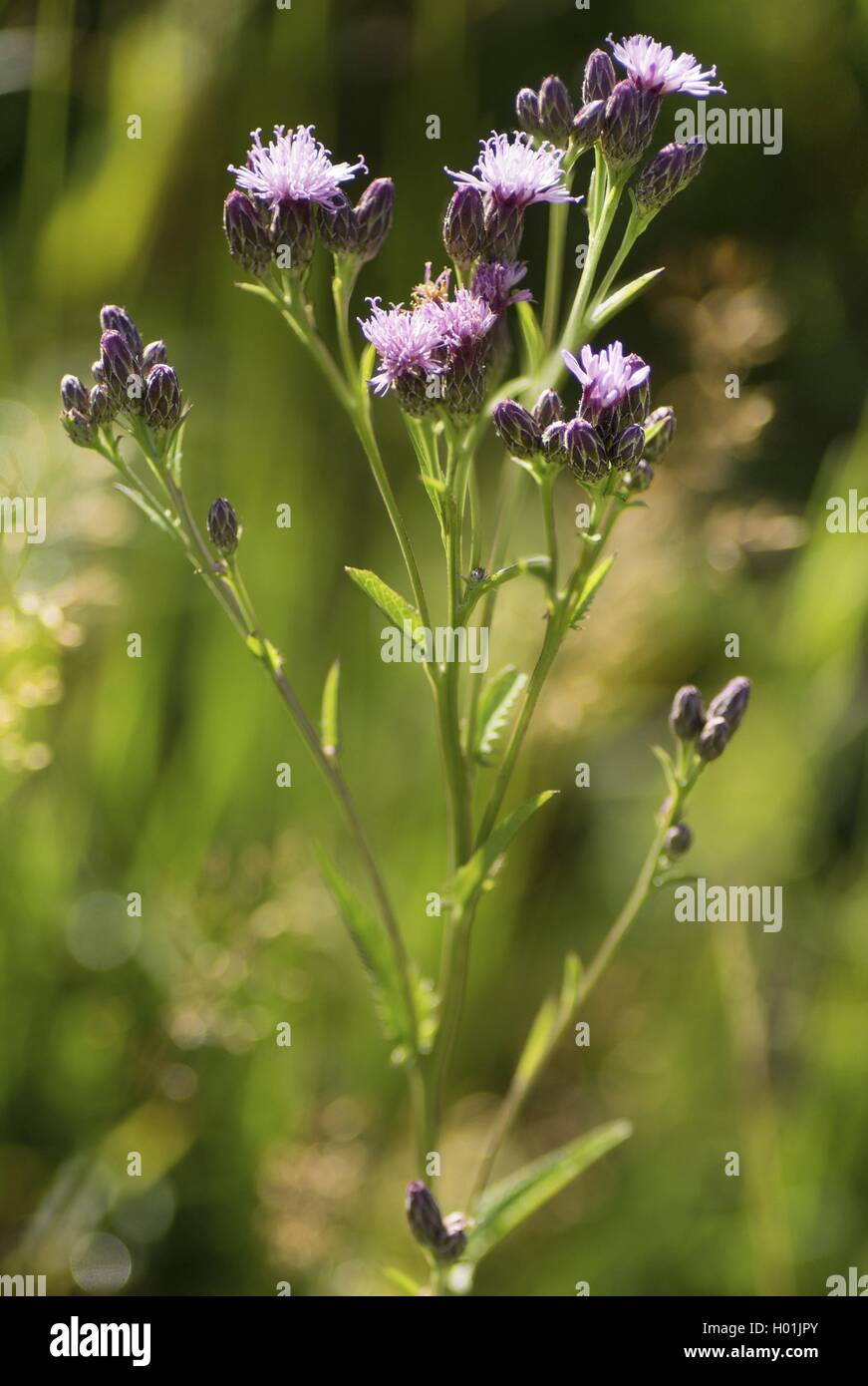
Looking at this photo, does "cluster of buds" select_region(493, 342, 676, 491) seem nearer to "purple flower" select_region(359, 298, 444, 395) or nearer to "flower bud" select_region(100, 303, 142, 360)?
"purple flower" select_region(359, 298, 444, 395)

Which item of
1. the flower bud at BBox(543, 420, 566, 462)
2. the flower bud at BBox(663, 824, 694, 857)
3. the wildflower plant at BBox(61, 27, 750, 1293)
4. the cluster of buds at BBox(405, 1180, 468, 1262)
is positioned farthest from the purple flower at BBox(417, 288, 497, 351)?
the cluster of buds at BBox(405, 1180, 468, 1262)

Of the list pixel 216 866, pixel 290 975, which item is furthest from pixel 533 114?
pixel 290 975

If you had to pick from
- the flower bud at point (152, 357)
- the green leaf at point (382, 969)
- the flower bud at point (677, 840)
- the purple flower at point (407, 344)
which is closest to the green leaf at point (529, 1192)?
the green leaf at point (382, 969)

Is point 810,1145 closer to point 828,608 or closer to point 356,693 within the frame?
point 828,608

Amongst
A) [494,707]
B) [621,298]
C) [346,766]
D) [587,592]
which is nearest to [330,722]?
[494,707]

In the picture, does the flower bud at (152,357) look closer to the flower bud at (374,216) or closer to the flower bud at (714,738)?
the flower bud at (374,216)

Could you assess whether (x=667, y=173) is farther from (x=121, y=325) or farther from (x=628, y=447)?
(x=121, y=325)
